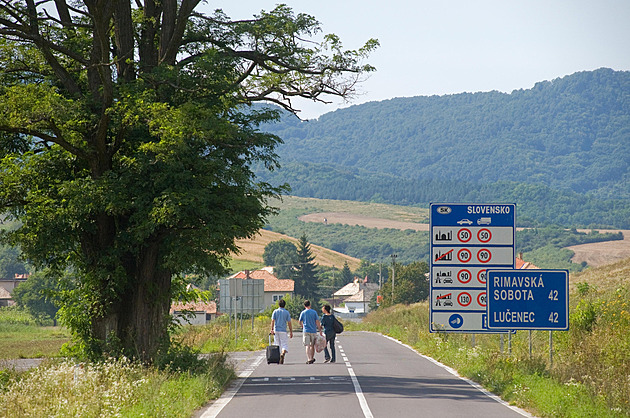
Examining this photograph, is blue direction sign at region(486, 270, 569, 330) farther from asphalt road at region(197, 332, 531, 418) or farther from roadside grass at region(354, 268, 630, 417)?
asphalt road at region(197, 332, 531, 418)

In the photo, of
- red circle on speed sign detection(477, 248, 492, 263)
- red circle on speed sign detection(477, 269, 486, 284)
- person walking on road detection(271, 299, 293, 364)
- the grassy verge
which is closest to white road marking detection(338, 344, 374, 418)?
person walking on road detection(271, 299, 293, 364)

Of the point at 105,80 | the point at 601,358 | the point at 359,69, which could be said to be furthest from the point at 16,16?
the point at 601,358

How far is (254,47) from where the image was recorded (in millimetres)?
24297

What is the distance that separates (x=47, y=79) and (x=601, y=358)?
14.9 metres

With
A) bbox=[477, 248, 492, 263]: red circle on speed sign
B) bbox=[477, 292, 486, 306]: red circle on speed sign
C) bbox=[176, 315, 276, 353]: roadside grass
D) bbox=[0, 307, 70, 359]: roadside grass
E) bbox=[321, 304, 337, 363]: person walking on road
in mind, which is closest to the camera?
bbox=[477, 248, 492, 263]: red circle on speed sign

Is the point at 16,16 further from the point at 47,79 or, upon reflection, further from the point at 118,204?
the point at 118,204

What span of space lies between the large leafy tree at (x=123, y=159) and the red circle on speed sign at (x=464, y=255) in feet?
21.9

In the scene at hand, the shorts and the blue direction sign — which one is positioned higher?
the blue direction sign

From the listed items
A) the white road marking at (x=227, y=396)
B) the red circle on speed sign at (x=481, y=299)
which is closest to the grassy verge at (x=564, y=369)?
the red circle on speed sign at (x=481, y=299)

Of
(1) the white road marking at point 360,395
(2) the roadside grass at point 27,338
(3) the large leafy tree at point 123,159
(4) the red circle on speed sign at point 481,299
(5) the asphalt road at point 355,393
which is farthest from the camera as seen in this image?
(2) the roadside grass at point 27,338

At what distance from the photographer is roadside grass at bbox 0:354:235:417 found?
1318cm

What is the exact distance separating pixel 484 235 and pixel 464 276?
1531mm

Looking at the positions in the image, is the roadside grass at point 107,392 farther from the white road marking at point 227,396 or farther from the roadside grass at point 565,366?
the roadside grass at point 565,366

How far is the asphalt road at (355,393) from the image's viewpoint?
45.5 ft
